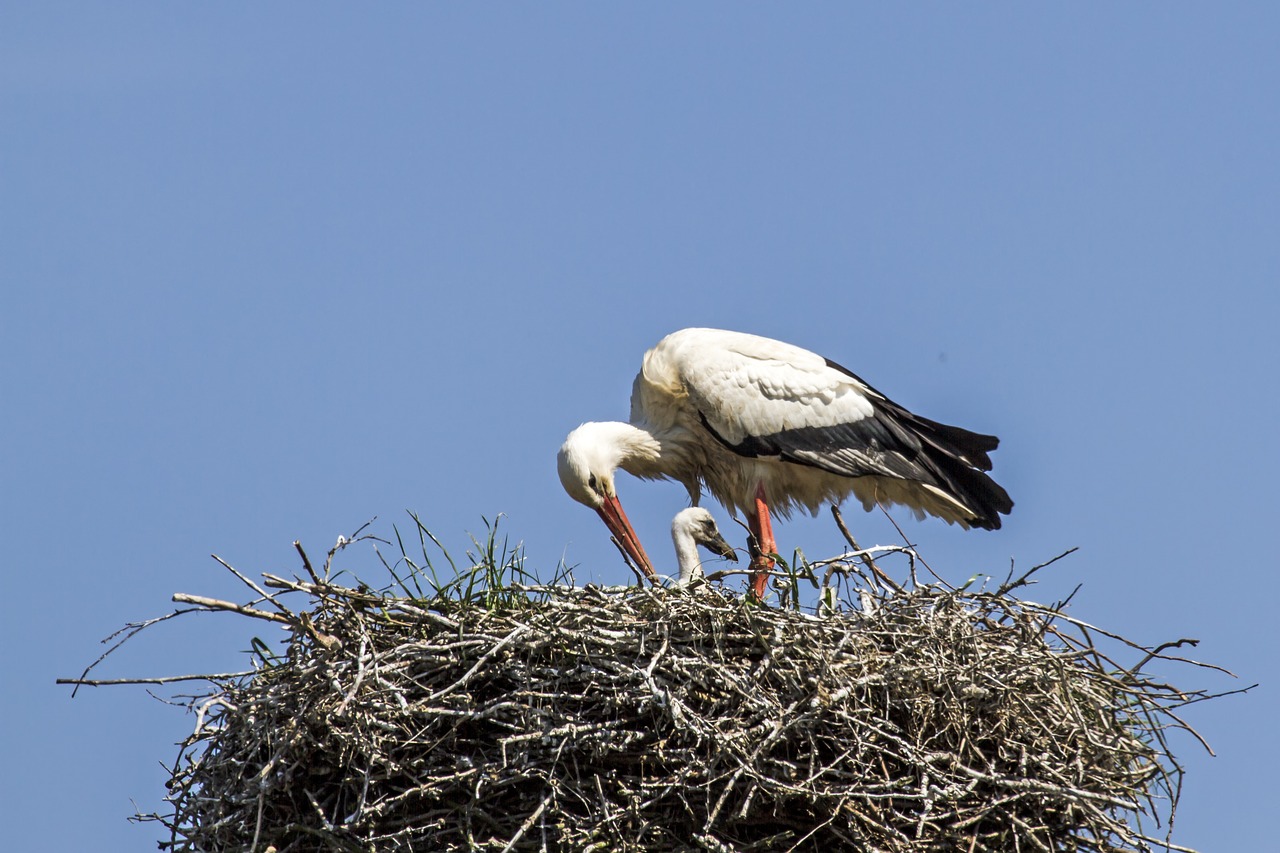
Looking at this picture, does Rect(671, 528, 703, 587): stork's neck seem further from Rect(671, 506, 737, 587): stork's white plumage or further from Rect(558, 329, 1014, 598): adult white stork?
Rect(558, 329, 1014, 598): adult white stork

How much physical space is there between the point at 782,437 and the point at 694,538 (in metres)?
1.40

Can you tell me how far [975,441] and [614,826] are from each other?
Answer: 363 centimetres

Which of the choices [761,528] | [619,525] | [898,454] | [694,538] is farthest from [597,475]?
[898,454]

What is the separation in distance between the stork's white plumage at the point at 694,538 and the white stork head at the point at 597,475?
79 cm

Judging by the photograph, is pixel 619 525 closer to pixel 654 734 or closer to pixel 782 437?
pixel 782 437

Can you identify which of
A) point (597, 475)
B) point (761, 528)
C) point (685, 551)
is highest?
point (597, 475)

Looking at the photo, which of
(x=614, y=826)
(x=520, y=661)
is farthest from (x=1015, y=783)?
(x=520, y=661)

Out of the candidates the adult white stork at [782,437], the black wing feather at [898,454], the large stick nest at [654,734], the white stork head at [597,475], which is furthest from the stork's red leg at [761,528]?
the large stick nest at [654,734]

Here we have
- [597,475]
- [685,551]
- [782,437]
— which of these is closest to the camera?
[685,551]

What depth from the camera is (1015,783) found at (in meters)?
4.94

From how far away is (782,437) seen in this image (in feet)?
26.0

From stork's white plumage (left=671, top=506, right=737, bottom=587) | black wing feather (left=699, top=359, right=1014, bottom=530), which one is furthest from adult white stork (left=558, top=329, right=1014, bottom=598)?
stork's white plumage (left=671, top=506, right=737, bottom=587)

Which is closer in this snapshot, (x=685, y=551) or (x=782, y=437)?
(x=685, y=551)

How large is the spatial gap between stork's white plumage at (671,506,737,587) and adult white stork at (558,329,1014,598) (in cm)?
107
